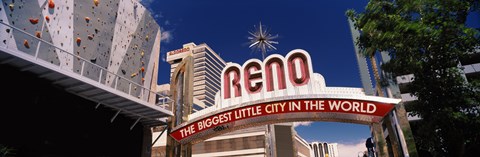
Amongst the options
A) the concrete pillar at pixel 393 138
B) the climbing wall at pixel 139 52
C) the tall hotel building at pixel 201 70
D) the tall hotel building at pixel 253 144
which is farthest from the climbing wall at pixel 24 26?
the tall hotel building at pixel 201 70

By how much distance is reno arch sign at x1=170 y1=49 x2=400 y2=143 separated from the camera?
494 inches

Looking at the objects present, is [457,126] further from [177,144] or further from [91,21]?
[91,21]

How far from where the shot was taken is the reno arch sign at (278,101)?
12.6 m

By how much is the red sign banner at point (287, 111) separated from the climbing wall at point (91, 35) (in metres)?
3.97

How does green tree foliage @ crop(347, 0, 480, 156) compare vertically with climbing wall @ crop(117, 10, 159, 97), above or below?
below

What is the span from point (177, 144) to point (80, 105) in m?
4.66

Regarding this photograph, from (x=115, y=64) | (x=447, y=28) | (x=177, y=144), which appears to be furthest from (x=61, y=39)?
(x=447, y=28)

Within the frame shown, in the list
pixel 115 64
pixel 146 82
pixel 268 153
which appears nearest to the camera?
pixel 115 64

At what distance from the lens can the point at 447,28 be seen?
12688 millimetres

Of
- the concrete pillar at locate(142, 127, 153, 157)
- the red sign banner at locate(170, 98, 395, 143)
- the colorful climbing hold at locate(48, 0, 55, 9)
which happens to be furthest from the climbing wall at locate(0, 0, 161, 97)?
the red sign banner at locate(170, 98, 395, 143)

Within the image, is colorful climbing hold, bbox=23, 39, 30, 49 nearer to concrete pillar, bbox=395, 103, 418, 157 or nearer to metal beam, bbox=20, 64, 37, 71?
metal beam, bbox=20, 64, 37, 71

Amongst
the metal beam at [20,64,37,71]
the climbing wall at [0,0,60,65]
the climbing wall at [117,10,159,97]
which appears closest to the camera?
the metal beam at [20,64,37,71]

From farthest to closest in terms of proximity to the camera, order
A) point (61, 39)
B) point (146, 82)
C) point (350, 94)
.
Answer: point (146, 82)
point (61, 39)
point (350, 94)

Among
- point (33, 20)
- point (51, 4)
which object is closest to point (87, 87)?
point (33, 20)
